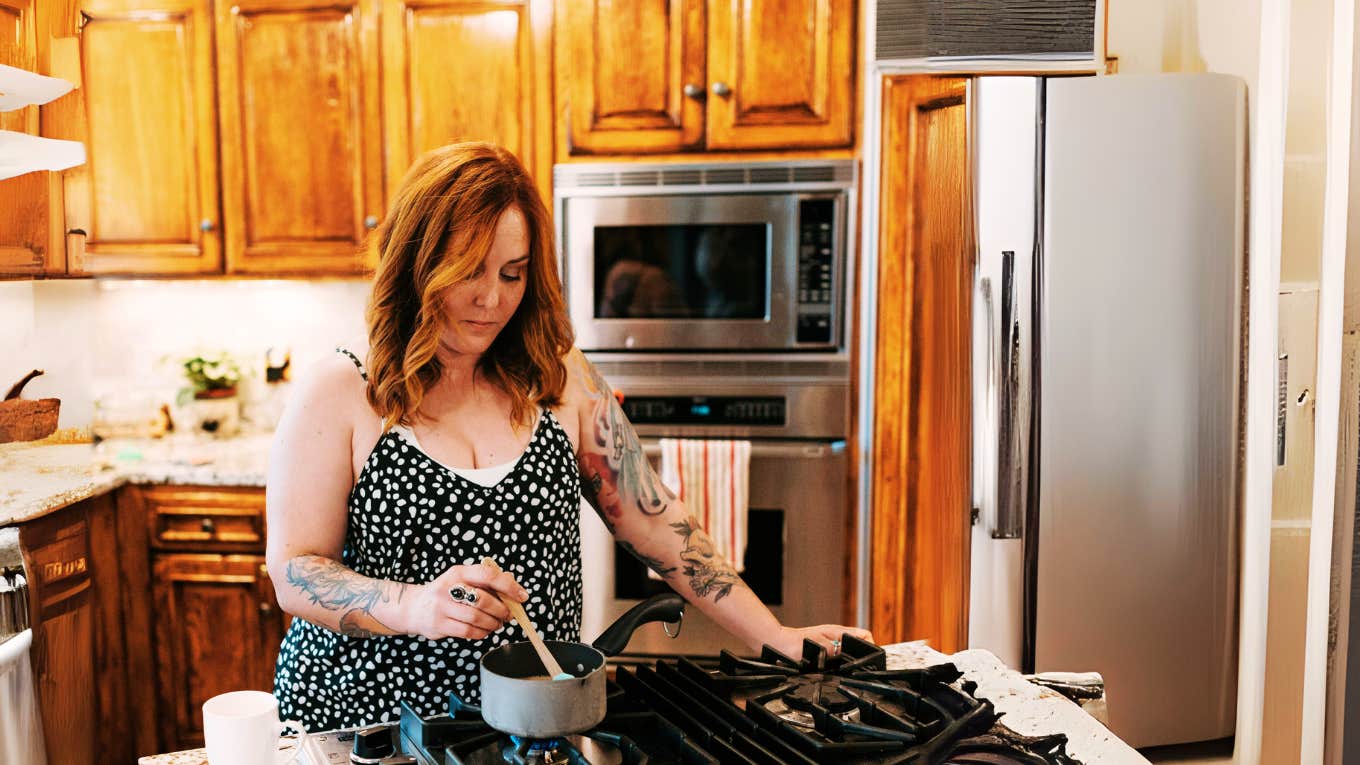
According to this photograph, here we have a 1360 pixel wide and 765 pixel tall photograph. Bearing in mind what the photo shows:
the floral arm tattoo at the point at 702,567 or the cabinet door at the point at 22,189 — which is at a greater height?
the cabinet door at the point at 22,189

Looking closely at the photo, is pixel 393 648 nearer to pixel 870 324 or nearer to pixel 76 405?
pixel 76 405

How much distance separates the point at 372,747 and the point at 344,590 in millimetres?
317

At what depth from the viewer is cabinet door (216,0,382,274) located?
114 inches

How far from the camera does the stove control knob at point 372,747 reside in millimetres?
953

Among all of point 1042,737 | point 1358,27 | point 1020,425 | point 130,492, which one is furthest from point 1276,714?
point 130,492

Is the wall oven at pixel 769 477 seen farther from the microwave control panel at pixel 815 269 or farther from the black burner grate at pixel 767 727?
the black burner grate at pixel 767 727

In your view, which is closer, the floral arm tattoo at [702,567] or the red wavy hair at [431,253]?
the red wavy hair at [431,253]

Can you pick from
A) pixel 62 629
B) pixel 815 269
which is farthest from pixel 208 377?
pixel 62 629

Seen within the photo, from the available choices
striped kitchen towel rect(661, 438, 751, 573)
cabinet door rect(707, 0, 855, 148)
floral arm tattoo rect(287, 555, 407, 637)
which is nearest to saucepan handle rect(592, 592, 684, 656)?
floral arm tattoo rect(287, 555, 407, 637)

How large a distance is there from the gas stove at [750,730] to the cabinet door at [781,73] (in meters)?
1.84

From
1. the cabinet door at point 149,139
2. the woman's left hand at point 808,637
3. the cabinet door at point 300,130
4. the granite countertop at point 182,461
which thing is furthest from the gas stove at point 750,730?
the cabinet door at point 149,139

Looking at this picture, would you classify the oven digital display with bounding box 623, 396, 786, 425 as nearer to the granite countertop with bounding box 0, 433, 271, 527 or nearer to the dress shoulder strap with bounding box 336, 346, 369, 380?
the granite countertop with bounding box 0, 433, 271, 527

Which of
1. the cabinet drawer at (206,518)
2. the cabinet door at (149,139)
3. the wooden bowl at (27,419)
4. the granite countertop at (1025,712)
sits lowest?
the cabinet drawer at (206,518)

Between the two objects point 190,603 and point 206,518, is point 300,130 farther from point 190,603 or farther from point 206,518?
point 190,603
